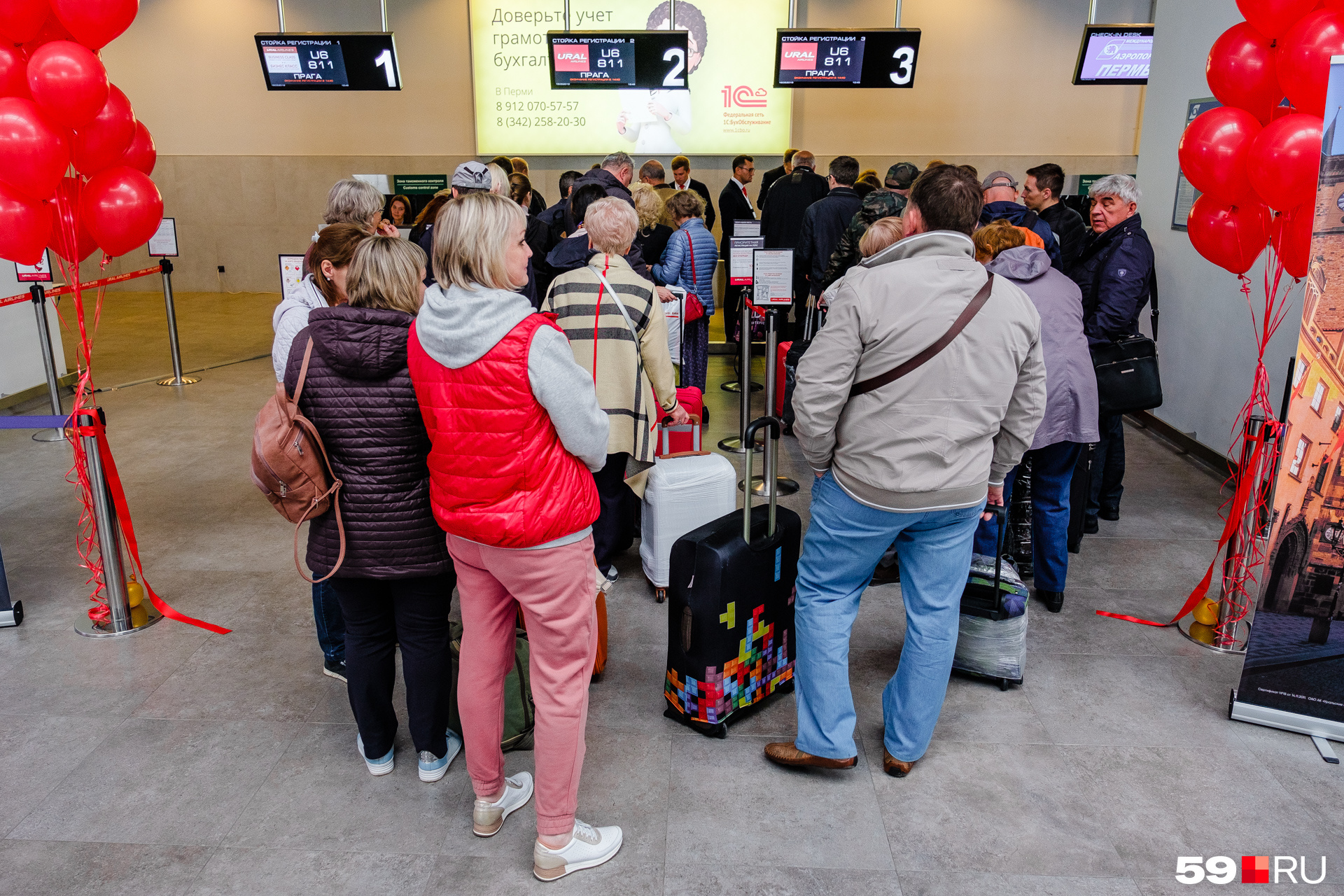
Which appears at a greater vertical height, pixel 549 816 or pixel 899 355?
pixel 899 355

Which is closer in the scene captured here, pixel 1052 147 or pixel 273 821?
pixel 273 821

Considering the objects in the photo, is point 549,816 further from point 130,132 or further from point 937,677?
point 130,132

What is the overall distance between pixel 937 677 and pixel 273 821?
1.83m

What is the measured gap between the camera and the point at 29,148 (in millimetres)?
3080

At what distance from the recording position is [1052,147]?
1155 cm

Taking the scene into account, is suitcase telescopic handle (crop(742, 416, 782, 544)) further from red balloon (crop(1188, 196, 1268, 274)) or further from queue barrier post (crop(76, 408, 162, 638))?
queue barrier post (crop(76, 408, 162, 638))

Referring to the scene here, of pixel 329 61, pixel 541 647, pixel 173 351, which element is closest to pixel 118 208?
pixel 541 647

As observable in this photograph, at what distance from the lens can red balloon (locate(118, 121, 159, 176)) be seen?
383 centimetres

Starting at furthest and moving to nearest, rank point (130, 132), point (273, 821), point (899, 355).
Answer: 1. point (130, 132)
2. point (273, 821)
3. point (899, 355)

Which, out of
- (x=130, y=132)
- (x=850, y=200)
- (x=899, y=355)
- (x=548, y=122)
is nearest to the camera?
(x=899, y=355)

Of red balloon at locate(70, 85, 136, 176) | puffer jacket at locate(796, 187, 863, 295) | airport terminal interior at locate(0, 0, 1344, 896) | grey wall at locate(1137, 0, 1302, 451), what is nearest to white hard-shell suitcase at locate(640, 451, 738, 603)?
airport terminal interior at locate(0, 0, 1344, 896)

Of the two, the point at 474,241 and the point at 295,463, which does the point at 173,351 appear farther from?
the point at 474,241

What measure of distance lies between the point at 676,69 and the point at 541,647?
810 cm

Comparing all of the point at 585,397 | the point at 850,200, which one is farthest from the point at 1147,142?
the point at 585,397
